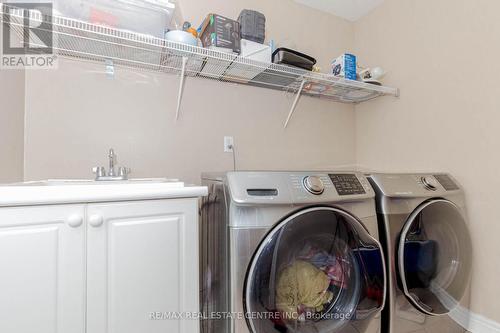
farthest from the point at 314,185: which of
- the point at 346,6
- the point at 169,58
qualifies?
the point at 346,6

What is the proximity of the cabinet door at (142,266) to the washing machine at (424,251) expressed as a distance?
923mm

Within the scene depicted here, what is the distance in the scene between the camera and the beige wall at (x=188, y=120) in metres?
1.30

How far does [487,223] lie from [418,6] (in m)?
1.58

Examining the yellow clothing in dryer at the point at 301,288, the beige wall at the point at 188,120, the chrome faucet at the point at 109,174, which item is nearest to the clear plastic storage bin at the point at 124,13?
the beige wall at the point at 188,120

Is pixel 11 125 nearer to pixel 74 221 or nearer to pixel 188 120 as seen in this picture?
pixel 74 221

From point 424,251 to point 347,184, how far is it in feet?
2.05

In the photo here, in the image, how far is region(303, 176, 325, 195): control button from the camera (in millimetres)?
972

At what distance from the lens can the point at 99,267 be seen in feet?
2.54

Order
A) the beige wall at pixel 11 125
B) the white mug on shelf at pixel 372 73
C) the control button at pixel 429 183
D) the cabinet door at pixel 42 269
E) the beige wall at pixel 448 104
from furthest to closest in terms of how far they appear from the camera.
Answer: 1. the white mug on shelf at pixel 372 73
2. the beige wall at pixel 448 104
3. the control button at pixel 429 183
4. the beige wall at pixel 11 125
5. the cabinet door at pixel 42 269

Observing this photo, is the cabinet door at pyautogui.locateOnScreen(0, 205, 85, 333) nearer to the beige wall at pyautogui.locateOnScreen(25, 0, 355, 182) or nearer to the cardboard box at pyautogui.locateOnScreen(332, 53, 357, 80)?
the beige wall at pyautogui.locateOnScreen(25, 0, 355, 182)

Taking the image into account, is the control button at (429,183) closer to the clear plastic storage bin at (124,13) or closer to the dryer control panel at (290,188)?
the dryer control panel at (290,188)

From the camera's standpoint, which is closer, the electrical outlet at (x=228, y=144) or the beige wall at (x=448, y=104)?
the beige wall at (x=448, y=104)

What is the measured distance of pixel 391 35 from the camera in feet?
6.42

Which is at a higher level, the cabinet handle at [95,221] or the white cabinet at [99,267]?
the cabinet handle at [95,221]
